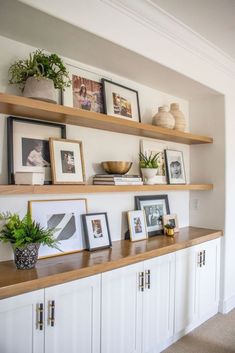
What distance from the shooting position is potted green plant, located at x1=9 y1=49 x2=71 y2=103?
179 cm

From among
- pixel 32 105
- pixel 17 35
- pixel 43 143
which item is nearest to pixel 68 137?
pixel 43 143

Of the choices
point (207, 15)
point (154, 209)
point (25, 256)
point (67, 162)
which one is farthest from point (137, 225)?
point (207, 15)

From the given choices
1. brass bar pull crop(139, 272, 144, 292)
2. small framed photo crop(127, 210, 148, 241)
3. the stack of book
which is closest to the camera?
brass bar pull crop(139, 272, 144, 292)

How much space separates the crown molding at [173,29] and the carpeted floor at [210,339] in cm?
252

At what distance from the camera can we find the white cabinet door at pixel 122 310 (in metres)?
1.89

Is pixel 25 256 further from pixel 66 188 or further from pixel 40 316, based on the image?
pixel 66 188

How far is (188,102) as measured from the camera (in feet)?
11.0

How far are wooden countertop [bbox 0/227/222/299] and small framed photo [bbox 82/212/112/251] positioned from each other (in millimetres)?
64

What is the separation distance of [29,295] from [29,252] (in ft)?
0.78

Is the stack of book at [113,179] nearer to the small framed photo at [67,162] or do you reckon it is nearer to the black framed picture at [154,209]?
the small framed photo at [67,162]

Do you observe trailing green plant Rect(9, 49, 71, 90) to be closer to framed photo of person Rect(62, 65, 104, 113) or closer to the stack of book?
framed photo of person Rect(62, 65, 104, 113)

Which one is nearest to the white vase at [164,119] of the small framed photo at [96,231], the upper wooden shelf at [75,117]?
the upper wooden shelf at [75,117]

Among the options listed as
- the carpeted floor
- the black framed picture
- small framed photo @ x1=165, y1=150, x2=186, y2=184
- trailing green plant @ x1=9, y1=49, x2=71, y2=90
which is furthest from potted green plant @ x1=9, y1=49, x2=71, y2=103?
the carpeted floor

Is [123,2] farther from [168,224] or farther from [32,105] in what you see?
[168,224]
